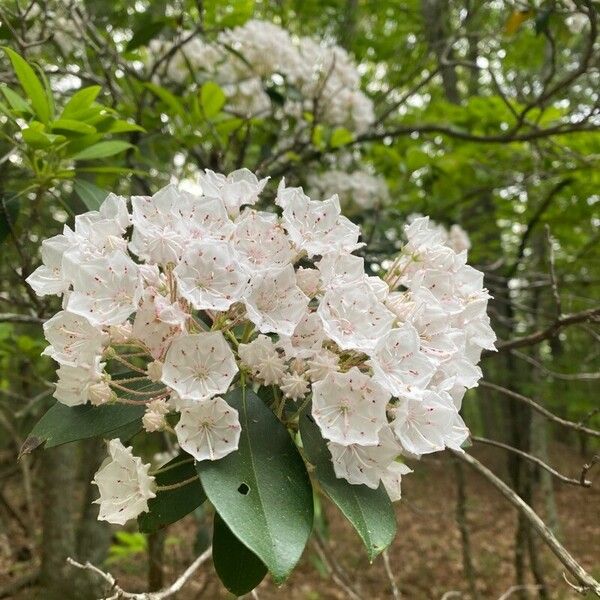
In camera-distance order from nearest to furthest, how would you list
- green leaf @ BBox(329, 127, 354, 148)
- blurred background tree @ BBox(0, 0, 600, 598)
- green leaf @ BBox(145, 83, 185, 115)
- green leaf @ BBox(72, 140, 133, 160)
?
green leaf @ BBox(72, 140, 133, 160), blurred background tree @ BBox(0, 0, 600, 598), green leaf @ BBox(145, 83, 185, 115), green leaf @ BBox(329, 127, 354, 148)

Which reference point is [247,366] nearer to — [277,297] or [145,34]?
[277,297]

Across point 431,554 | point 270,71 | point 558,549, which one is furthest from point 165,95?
point 431,554

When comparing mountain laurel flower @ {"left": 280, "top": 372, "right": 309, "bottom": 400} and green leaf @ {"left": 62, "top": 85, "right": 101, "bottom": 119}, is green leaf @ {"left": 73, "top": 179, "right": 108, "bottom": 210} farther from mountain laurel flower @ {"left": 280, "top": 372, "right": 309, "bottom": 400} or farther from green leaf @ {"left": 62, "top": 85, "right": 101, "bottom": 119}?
mountain laurel flower @ {"left": 280, "top": 372, "right": 309, "bottom": 400}

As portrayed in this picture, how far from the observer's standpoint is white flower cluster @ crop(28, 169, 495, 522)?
0.98 meters

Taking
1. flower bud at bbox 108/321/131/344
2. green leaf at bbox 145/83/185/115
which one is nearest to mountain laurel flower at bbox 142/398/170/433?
flower bud at bbox 108/321/131/344

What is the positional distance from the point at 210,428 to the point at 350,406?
0.22m

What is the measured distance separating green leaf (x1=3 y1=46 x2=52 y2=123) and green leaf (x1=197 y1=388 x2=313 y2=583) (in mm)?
806

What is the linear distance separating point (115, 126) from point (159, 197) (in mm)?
547

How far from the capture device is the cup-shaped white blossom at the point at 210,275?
97cm

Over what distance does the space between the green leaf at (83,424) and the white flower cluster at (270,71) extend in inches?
72.6

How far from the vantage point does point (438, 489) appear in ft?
31.1

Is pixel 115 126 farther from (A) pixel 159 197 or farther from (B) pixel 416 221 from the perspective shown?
(B) pixel 416 221

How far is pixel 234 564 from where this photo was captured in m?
1.05

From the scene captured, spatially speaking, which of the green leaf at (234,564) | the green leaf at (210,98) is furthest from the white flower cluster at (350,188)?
the green leaf at (234,564)
